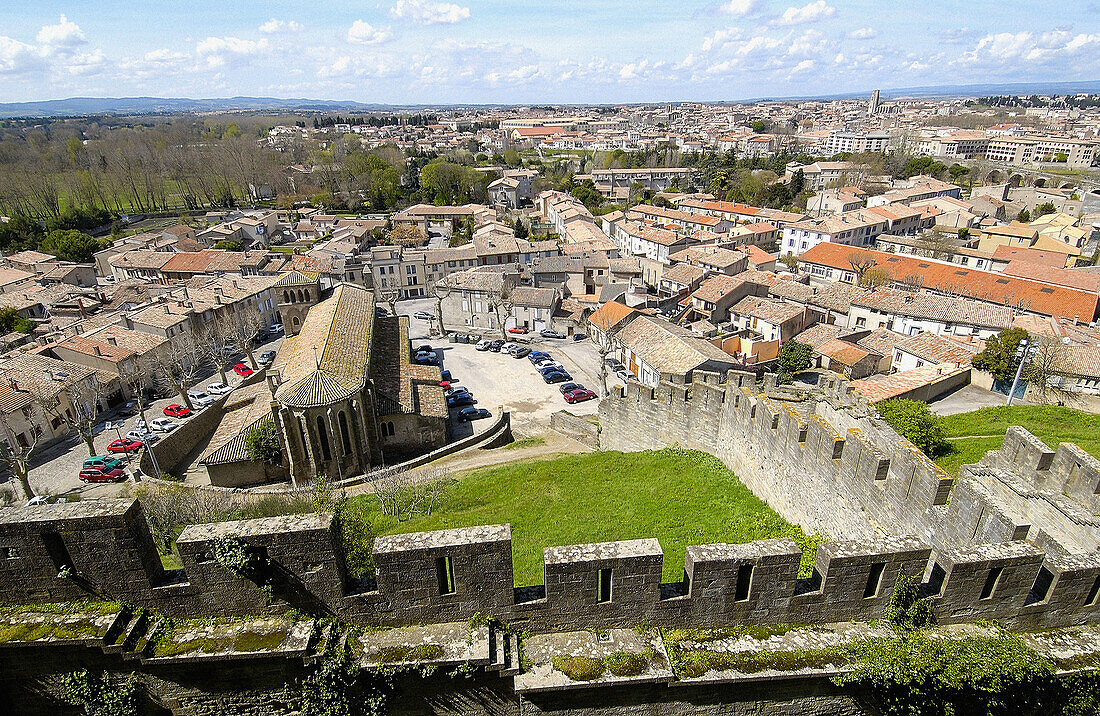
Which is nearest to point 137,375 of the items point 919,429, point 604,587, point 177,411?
point 177,411

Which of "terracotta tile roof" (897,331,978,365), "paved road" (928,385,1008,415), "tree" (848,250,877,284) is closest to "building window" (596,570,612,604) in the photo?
"paved road" (928,385,1008,415)

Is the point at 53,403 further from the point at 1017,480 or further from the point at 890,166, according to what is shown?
the point at 890,166

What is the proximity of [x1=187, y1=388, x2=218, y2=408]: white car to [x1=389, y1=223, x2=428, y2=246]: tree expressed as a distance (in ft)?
155

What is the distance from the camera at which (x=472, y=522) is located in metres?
15.8

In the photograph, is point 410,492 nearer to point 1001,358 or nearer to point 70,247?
point 1001,358

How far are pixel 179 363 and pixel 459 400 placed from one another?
2468 centimetres

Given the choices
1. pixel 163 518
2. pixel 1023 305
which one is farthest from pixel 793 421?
pixel 1023 305

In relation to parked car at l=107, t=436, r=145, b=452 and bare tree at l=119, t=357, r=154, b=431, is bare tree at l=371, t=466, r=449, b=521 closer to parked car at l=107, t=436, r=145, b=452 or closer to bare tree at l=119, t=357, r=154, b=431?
parked car at l=107, t=436, r=145, b=452

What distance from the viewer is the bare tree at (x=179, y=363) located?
43.5 meters

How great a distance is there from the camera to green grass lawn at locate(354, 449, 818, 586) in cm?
1266

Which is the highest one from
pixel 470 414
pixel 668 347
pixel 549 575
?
pixel 549 575

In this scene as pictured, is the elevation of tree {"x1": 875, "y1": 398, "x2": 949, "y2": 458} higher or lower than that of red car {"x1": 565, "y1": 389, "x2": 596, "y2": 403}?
higher

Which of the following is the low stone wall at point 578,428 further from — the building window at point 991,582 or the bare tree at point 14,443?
the bare tree at point 14,443

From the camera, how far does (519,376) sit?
45.5 metres
